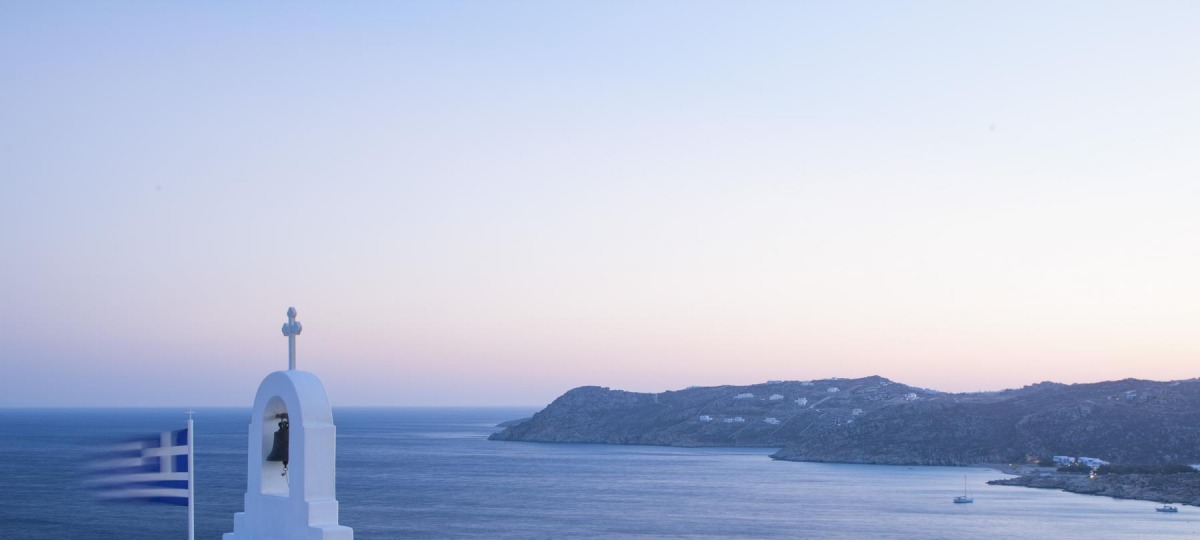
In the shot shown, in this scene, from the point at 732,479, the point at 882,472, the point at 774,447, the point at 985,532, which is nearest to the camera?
the point at 985,532

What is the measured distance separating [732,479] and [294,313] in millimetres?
106667

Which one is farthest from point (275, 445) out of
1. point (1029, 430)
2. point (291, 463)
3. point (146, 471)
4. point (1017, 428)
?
point (1017, 428)

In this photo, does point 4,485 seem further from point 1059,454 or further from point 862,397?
point 862,397

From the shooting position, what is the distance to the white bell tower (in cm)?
1221

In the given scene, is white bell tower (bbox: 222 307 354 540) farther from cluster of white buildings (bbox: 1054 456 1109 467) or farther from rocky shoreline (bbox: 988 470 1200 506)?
cluster of white buildings (bbox: 1054 456 1109 467)

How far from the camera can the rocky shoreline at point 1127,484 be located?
9175 centimetres

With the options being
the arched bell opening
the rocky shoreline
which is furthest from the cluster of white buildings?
→ the arched bell opening

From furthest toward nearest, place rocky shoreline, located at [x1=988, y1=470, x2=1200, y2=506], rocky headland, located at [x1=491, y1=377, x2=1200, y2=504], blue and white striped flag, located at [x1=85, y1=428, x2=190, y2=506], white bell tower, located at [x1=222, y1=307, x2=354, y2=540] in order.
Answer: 1. rocky headland, located at [x1=491, y1=377, x2=1200, y2=504]
2. rocky shoreline, located at [x1=988, y1=470, x2=1200, y2=506]
3. blue and white striped flag, located at [x1=85, y1=428, x2=190, y2=506]
4. white bell tower, located at [x1=222, y1=307, x2=354, y2=540]

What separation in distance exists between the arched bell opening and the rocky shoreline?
8996 centimetres

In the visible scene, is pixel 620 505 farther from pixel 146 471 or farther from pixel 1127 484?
pixel 146 471

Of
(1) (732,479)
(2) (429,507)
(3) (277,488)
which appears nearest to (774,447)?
(1) (732,479)

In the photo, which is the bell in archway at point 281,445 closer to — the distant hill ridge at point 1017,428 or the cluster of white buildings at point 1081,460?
the cluster of white buildings at point 1081,460

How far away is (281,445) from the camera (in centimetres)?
1333

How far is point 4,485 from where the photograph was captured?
99750mm
